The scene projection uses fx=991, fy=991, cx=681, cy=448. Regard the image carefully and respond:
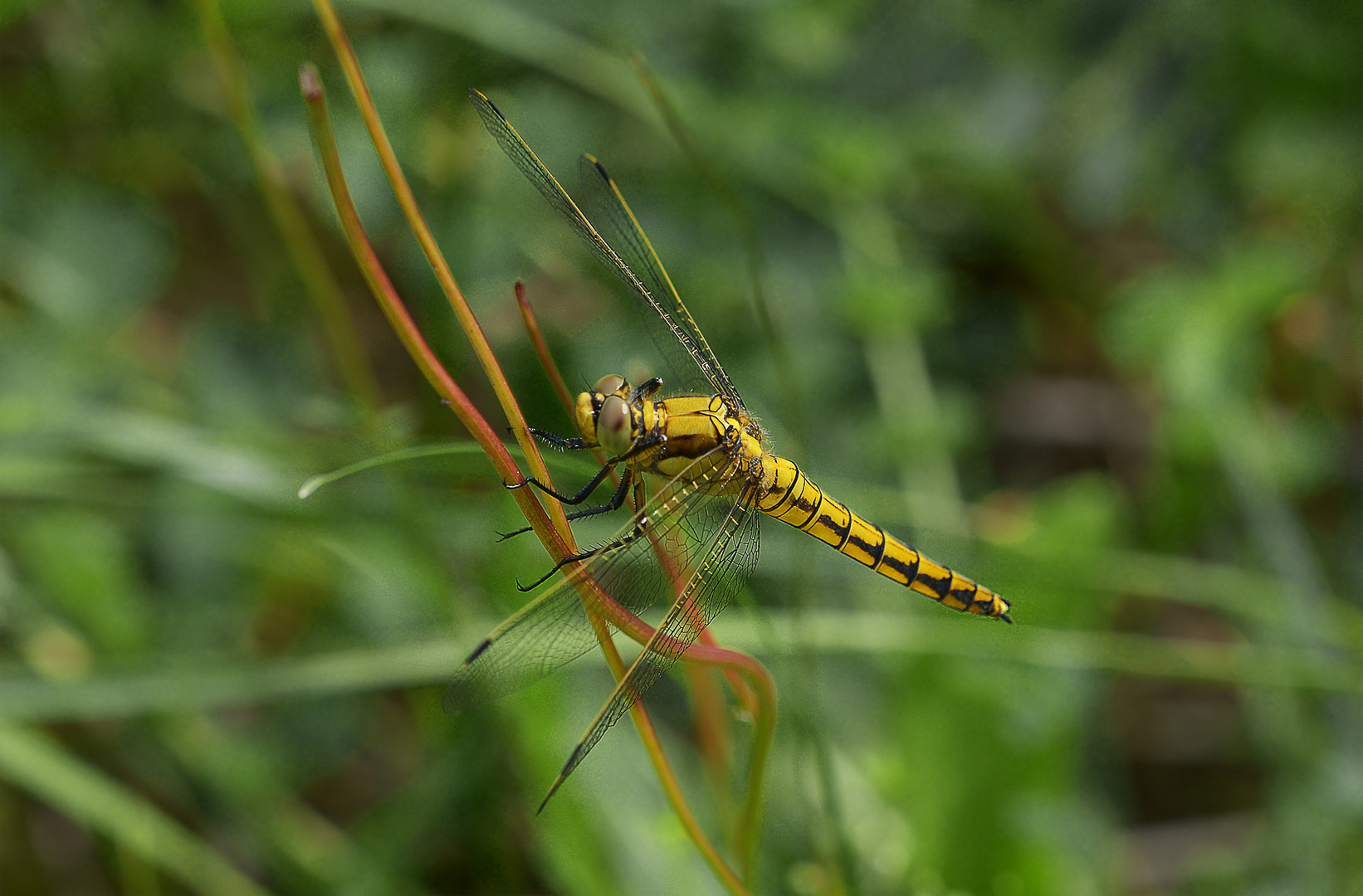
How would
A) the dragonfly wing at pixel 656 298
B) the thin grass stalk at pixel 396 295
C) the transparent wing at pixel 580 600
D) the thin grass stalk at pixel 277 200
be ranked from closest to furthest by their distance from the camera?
1. the thin grass stalk at pixel 396 295
2. the transparent wing at pixel 580 600
3. the thin grass stalk at pixel 277 200
4. the dragonfly wing at pixel 656 298

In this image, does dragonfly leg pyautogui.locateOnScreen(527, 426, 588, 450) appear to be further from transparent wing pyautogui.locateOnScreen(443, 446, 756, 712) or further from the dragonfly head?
transparent wing pyautogui.locateOnScreen(443, 446, 756, 712)

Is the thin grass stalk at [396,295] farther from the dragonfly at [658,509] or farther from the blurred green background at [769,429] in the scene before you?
the blurred green background at [769,429]

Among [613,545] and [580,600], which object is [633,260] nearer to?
[613,545]

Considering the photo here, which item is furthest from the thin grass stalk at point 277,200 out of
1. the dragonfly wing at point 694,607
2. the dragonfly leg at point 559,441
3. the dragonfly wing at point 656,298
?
the dragonfly wing at point 694,607

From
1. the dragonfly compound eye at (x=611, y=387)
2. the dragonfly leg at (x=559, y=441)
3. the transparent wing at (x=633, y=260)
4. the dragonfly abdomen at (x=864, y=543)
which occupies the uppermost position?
the transparent wing at (x=633, y=260)

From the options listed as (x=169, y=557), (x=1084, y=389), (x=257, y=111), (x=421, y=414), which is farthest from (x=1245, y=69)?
(x=169, y=557)

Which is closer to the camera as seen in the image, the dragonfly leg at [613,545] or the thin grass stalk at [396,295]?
the thin grass stalk at [396,295]

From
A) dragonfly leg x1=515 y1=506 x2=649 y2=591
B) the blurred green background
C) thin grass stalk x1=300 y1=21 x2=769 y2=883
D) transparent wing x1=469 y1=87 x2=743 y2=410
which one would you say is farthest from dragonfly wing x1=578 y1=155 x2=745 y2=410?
thin grass stalk x1=300 y1=21 x2=769 y2=883
